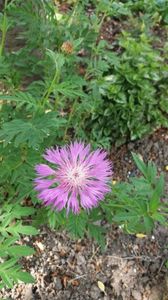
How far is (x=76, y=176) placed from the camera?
125 cm

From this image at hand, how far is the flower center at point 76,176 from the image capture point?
4.08 ft

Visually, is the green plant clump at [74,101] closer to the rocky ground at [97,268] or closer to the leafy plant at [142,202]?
the leafy plant at [142,202]

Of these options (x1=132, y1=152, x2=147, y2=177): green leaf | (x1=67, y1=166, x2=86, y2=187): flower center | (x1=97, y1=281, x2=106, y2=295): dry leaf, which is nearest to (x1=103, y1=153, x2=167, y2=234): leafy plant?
(x1=132, y1=152, x2=147, y2=177): green leaf

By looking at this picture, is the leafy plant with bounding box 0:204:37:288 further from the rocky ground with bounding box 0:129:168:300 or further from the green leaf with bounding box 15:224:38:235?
the rocky ground with bounding box 0:129:168:300

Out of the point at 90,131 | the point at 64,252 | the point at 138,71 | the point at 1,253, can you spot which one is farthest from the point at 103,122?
the point at 1,253

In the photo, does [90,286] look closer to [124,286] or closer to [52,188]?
[124,286]

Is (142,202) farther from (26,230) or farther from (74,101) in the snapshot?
(74,101)

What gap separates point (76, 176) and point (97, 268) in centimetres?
109

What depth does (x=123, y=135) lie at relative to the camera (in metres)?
2.58

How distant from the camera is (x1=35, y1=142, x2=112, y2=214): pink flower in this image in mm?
1216

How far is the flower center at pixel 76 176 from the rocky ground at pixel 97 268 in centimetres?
99

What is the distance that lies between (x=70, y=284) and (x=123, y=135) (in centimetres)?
79

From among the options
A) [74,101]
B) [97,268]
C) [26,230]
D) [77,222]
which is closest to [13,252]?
[26,230]

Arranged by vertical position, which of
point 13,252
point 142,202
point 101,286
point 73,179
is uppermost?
point 73,179
